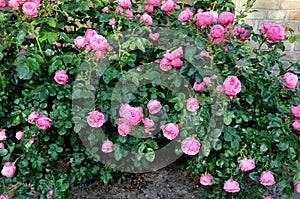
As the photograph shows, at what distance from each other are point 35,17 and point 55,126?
21.1 inches

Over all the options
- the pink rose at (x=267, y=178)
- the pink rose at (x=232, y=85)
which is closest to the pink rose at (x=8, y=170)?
the pink rose at (x=232, y=85)

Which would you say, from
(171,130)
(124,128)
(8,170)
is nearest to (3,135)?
(8,170)

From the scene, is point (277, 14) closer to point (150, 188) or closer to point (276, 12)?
point (276, 12)

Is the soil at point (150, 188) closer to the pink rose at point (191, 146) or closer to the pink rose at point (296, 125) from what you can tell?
the pink rose at point (191, 146)

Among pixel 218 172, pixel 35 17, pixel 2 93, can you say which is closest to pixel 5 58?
pixel 2 93

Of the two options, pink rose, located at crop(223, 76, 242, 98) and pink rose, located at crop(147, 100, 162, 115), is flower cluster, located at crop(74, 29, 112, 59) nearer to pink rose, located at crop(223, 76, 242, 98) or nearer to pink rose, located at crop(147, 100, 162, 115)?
pink rose, located at crop(147, 100, 162, 115)

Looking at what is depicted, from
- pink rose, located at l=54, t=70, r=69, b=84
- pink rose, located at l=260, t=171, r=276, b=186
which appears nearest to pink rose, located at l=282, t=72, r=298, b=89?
pink rose, located at l=260, t=171, r=276, b=186

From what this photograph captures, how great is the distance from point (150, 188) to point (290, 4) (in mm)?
1571

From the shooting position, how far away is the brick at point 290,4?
2.35 metres

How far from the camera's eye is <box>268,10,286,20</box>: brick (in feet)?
7.79

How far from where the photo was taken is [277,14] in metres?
2.38

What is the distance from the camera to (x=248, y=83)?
1748mm

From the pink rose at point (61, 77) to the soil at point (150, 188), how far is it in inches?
28.1

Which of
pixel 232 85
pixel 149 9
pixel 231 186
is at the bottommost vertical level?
pixel 231 186
